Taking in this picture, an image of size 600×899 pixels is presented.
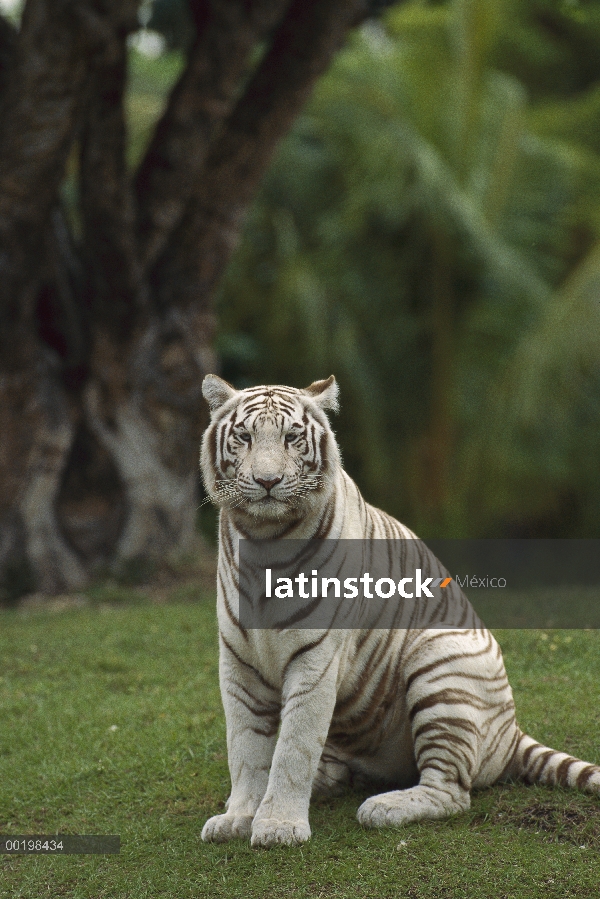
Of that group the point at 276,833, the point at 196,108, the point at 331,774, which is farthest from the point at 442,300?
the point at 276,833

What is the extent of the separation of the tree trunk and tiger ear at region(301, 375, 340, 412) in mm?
4522

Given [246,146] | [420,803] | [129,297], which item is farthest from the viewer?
[246,146]

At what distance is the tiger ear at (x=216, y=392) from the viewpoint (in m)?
4.37

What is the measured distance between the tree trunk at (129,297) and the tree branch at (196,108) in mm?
13

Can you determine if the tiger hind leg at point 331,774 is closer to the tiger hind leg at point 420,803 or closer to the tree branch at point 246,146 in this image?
the tiger hind leg at point 420,803

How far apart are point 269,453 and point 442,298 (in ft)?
29.3

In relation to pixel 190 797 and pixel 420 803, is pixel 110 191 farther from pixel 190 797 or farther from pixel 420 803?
pixel 420 803

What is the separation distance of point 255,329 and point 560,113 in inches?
237

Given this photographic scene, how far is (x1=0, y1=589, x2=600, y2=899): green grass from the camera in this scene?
3777mm

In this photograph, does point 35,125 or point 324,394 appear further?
point 35,125

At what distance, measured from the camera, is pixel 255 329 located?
1371 centimetres

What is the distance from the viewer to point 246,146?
9.65 meters

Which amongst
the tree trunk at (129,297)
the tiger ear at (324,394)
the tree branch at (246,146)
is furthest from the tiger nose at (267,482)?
the tree branch at (246,146)

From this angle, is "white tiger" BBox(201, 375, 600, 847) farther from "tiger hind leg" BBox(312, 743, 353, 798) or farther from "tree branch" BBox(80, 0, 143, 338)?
"tree branch" BBox(80, 0, 143, 338)
